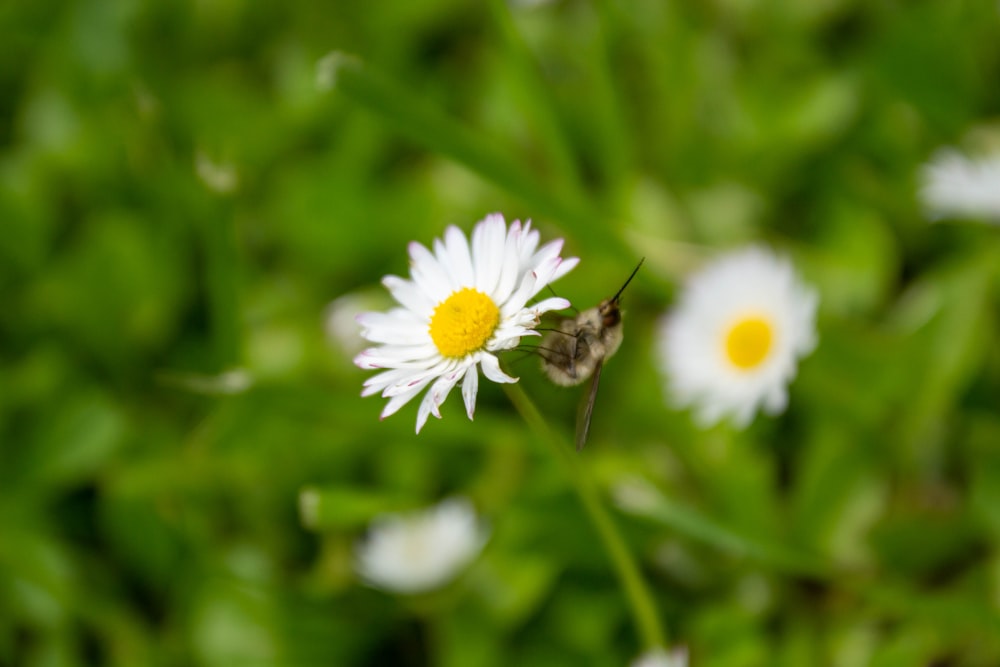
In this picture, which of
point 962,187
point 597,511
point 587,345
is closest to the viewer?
point 587,345

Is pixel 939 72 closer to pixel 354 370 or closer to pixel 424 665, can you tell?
pixel 354 370

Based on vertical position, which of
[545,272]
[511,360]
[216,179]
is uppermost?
[216,179]

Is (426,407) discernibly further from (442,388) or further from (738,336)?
(738,336)

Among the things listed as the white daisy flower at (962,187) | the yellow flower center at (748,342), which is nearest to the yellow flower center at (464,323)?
the yellow flower center at (748,342)

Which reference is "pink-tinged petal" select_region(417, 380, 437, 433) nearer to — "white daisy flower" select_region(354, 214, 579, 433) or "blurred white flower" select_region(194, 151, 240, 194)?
"white daisy flower" select_region(354, 214, 579, 433)

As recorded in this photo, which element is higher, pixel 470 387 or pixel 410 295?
pixel 410 295

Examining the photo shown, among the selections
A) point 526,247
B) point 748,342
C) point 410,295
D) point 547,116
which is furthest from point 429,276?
point 547,116

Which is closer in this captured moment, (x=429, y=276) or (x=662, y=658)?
(x=429, y=276)

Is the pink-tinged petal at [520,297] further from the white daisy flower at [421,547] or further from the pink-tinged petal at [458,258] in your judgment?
the white daisy flower at [421,547]
